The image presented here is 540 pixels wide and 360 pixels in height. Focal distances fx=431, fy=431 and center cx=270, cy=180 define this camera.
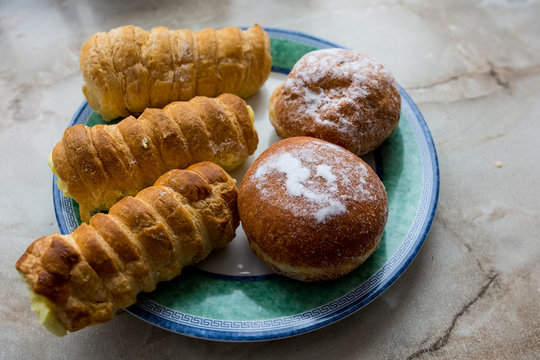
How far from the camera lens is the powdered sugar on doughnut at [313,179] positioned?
1.60 meters

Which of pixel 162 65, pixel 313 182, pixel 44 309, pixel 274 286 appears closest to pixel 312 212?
pixel 313 182

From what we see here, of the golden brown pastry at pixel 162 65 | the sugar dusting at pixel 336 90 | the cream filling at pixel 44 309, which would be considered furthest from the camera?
the golden brown pastry at pixel 162 65

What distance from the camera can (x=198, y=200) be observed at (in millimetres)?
1658

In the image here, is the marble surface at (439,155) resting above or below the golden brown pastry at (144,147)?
below

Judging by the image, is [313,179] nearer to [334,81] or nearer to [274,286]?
[274,286]

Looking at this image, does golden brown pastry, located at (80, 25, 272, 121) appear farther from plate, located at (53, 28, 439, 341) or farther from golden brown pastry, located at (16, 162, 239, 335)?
golden brown pastry, located at (16, 162, 239, 335)

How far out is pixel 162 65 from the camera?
211 centimetres

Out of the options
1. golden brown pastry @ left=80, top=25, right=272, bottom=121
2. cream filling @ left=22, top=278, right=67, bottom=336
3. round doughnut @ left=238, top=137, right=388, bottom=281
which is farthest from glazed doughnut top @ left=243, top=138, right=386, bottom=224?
cream filling @ left=22, top=278, right=67, bottom=336

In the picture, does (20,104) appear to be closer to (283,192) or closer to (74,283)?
(74,283)

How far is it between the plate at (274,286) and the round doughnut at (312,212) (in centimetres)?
8

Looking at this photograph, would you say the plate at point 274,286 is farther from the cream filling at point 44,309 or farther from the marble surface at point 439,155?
the cream filling at point 44,309

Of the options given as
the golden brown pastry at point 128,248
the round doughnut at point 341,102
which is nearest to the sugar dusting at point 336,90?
the round doughnut at point 341,102

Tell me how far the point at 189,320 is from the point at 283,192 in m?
0.59

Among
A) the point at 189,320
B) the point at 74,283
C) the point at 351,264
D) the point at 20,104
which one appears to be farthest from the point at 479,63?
the point at 20,104
